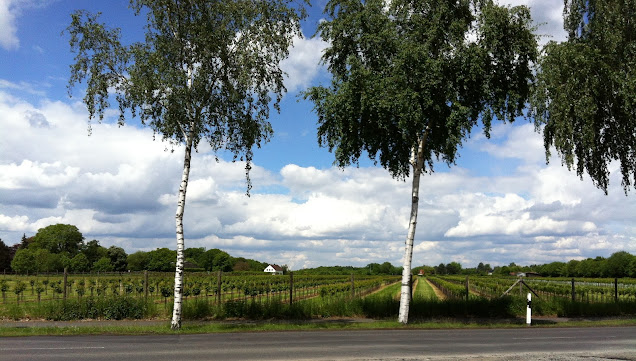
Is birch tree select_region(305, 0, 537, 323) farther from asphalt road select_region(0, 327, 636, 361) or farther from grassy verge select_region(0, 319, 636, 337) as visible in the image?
asphalt road select_region(0, 327, 636, 361)

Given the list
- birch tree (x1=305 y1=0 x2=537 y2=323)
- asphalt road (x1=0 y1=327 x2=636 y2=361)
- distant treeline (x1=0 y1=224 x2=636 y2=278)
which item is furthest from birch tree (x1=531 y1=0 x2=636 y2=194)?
distant treeline (x1=0 y1=224 x2=636 y2=278)

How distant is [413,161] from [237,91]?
8.40m

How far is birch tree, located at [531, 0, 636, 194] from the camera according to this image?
22.8 metres

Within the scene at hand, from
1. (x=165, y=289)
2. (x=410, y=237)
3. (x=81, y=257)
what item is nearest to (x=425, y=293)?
(x=165, y=289)

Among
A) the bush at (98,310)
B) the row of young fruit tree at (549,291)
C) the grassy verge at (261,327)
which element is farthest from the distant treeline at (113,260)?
the grassy verge at (261,327)

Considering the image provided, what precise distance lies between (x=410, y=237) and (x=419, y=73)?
7049 millimetres

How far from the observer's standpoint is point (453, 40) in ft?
69.3

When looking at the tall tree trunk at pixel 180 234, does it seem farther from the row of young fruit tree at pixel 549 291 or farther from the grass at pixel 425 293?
the row of young fruit tree at pixel 549 291

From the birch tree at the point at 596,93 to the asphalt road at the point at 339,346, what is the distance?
9.55 meters

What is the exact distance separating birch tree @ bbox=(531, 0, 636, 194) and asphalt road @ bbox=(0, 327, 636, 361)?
9554mm

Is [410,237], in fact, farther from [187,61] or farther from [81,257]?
[81,257]

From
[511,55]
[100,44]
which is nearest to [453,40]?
[511,55]

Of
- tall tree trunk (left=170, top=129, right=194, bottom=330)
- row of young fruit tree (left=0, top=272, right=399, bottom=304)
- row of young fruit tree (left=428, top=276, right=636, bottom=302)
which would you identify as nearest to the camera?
tall tree trunk (left=170, top=129, right=194, bottom=330)

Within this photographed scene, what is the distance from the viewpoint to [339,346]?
536 inches
